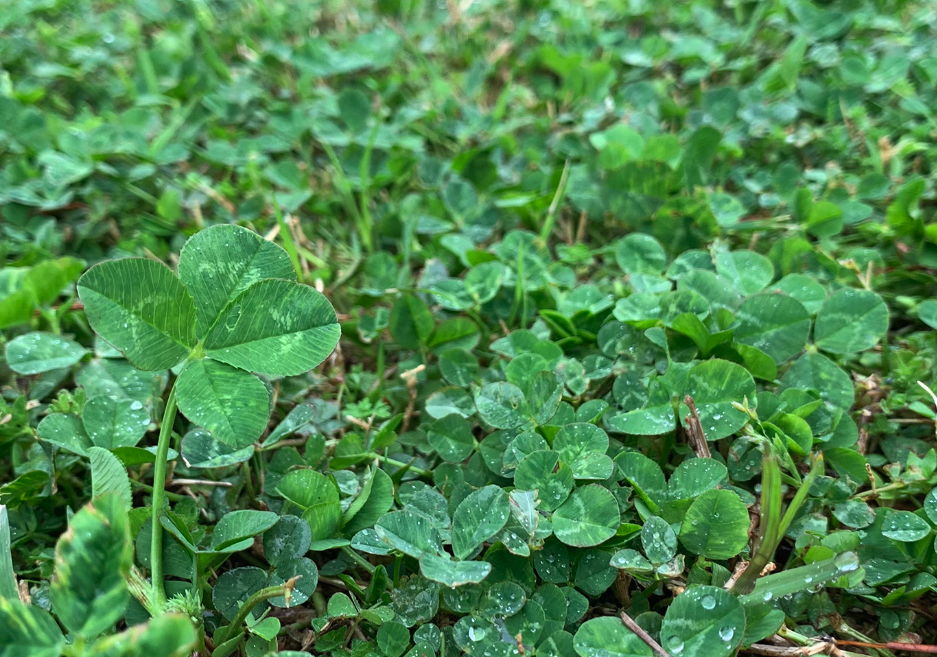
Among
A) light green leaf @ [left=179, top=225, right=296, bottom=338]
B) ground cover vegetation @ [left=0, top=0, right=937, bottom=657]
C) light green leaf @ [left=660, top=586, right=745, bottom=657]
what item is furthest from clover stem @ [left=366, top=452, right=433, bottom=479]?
light green leaf @ [left=660, top=586, right=745, bottom=657]

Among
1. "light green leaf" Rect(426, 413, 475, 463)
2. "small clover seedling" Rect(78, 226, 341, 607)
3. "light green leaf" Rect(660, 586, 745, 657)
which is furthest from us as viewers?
"light green leaf" Rect(426, 413, 475, 463)

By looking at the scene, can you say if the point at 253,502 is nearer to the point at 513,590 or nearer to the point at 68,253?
the point at 513,590

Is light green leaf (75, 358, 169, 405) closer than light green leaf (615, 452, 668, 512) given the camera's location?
No

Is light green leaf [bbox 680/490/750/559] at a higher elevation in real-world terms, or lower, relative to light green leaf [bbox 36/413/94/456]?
higher

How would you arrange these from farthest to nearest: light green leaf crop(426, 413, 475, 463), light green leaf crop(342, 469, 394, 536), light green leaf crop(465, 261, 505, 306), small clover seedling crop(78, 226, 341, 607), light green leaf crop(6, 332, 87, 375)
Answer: light green leaf crop(465, 261, 505, 306) → light green leaf crop(6, 332, 87, 375) → light green leaf crop(426, 413, 475, 463) → light green leaf crop(342, 469, 394, 536) → small clover seedling crop(78, 226, 341, 607)

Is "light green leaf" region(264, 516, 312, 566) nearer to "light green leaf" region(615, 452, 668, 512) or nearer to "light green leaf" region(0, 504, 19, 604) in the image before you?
"light green leaf" region(0, 504, 19, 604)

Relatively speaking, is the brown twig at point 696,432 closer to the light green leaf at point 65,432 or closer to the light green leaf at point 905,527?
the light green leaf at point 905,527

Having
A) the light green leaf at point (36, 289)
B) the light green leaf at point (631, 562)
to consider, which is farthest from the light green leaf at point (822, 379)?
the light green leaf at point (36, 289)

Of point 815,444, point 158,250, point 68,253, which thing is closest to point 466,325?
point 815,444

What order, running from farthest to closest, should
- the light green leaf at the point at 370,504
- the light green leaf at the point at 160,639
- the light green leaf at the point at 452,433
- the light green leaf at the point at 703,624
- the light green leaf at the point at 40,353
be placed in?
the light green leaf at the point at 40,353
the light green leaf at the point at 452,433
the light green leaf at the point at 370,504
the light green leaf at the point at 703,624
the light green leaf at the point at 160,639
